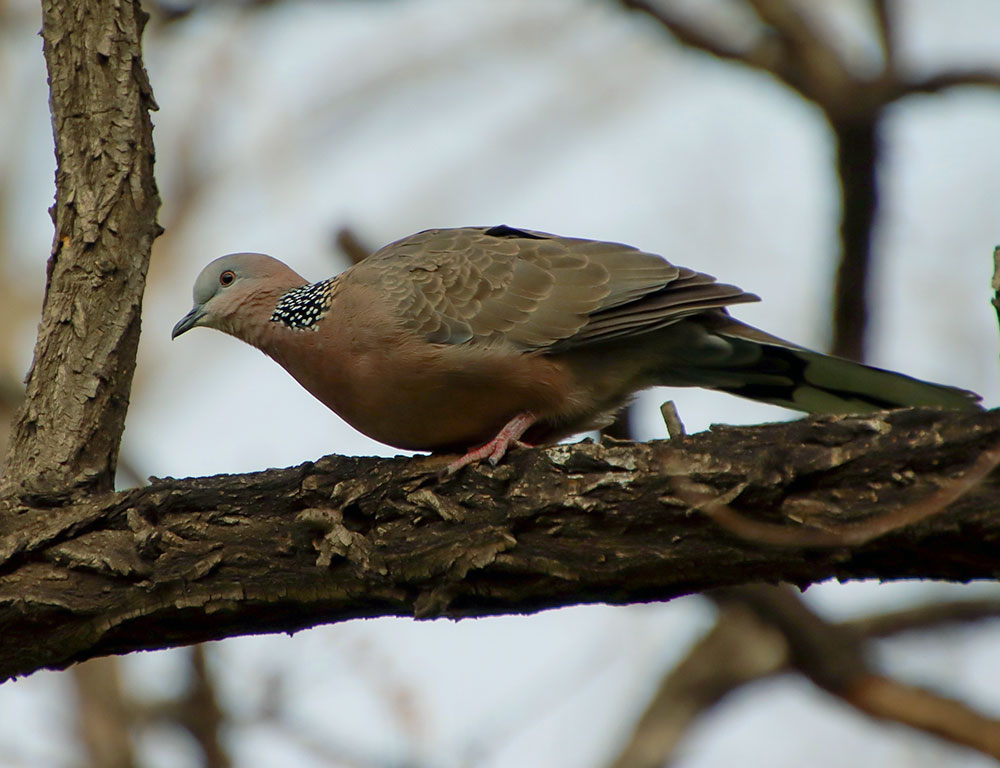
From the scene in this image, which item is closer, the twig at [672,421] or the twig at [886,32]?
the twig at [672,421]

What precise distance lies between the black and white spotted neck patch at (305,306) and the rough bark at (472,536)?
95 cm

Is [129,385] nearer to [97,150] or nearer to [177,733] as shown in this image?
[97,150]

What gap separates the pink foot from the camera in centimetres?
348

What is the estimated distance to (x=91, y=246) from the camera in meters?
4.08

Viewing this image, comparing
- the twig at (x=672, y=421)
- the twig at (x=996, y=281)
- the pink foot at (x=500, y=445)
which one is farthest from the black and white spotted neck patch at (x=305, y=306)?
the twig at (x=996, y=281)

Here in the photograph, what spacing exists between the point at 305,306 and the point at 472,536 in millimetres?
1681

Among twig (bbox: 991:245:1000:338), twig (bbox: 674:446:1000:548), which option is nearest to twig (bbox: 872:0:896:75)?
twig (bbox: 991:245:1000:338)

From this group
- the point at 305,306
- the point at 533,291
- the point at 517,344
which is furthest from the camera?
the point at 305,306

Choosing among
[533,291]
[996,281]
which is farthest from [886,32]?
[996,281]

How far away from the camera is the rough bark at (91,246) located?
3.93 metres

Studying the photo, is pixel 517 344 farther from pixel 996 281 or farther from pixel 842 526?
pixel 996 281

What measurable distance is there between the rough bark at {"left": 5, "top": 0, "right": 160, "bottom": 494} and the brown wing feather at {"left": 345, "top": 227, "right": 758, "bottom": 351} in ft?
2.94

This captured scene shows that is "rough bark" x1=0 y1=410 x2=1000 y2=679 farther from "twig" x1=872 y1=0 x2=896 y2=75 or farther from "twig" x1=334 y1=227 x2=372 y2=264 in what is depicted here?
"twig" x1=872 y1=0 x2=896 y2=75

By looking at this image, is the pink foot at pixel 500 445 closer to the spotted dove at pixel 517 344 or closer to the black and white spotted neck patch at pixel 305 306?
the spotted dove at pixel 517 344
